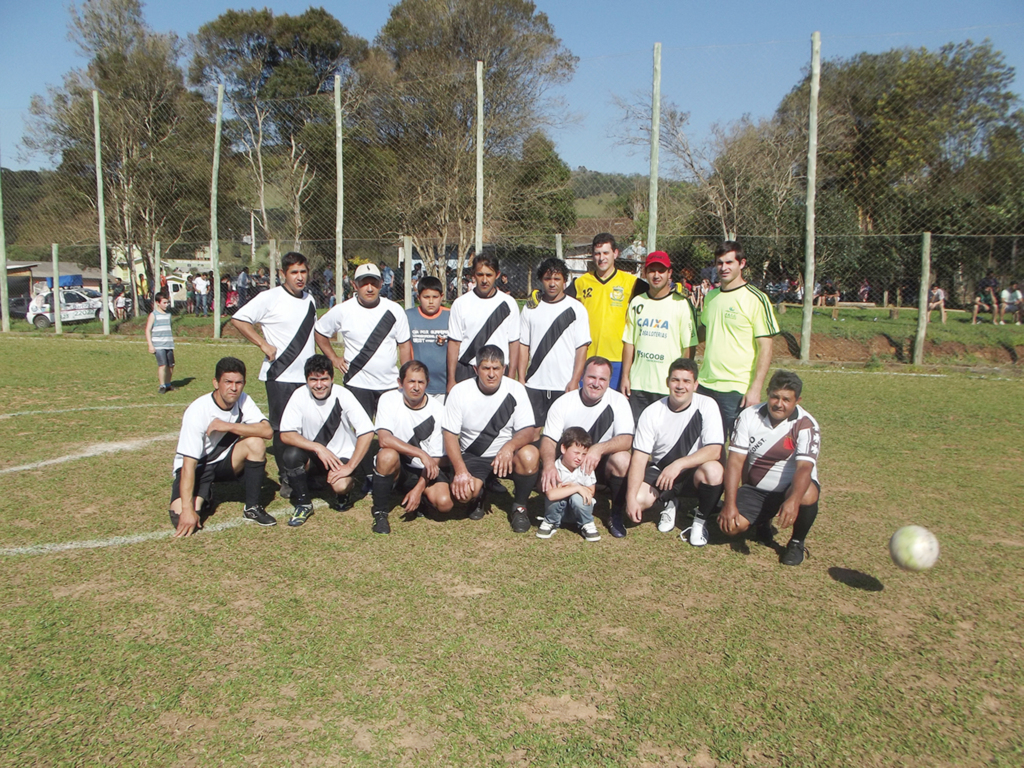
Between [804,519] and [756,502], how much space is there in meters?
0.35

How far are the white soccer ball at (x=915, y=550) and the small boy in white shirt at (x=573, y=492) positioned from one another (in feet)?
6.04

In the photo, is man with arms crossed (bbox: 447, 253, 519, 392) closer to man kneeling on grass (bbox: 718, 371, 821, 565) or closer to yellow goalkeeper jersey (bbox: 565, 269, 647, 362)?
yellow goalkeeper jersey (bbox: 565, 269, 647, 362)

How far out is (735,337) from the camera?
17.7ft

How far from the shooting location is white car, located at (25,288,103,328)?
22.2 meters

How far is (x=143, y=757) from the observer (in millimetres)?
2664

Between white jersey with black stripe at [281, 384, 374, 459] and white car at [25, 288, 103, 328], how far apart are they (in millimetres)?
20396

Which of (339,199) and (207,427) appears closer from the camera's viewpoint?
(207,427)

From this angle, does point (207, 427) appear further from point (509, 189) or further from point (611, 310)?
point (509, 189)

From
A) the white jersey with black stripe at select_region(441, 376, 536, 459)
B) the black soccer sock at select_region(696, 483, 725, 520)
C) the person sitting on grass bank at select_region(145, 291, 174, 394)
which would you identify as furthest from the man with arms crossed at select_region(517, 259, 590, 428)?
the person sitting on grass bank at select_region(145, 291, 174, 394)

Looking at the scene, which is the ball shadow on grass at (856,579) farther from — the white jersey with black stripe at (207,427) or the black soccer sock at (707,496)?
the white jersey with black stripe at (207,427)

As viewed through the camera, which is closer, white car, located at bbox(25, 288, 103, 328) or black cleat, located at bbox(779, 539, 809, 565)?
black cleat, located at bbox(779, 539, 809, 565)

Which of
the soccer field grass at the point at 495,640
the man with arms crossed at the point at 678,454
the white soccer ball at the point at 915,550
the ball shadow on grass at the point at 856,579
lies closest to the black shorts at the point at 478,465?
the soccer field grass at the point at 495,640

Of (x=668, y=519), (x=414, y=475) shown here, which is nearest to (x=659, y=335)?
(x=668, y=519)

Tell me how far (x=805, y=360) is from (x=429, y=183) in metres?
9.42
